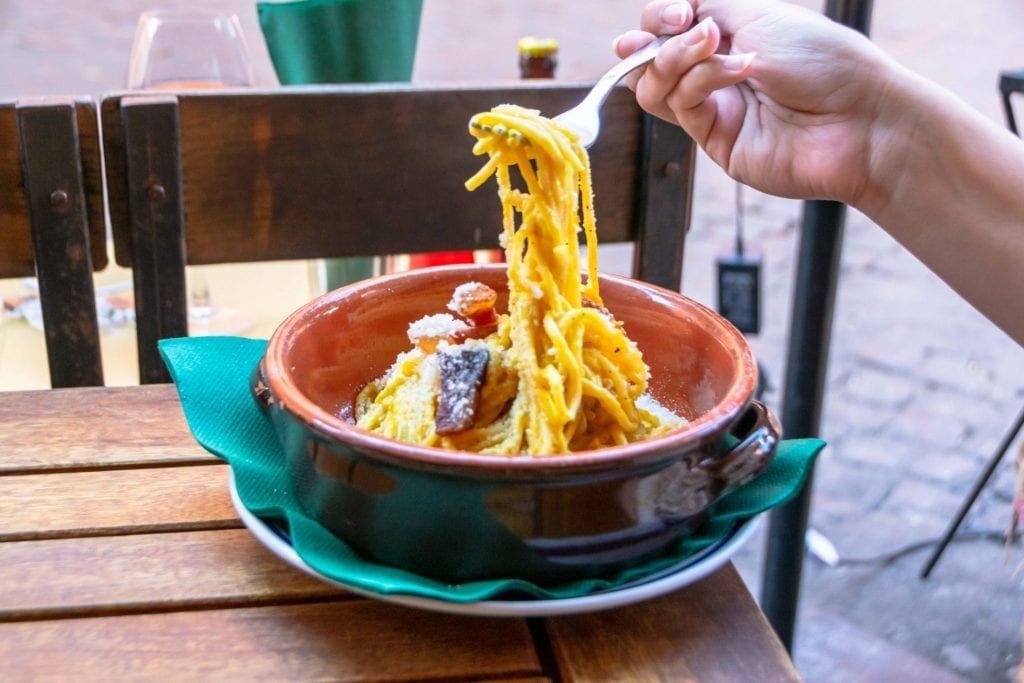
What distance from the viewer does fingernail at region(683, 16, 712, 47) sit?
93cm

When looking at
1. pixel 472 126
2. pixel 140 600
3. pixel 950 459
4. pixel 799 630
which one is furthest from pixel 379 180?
pixel 950 459

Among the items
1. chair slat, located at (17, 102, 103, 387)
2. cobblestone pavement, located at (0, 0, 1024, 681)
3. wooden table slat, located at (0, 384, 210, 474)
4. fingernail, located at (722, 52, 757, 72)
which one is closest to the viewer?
wooden table slat, located at (0, 384, 210, 474)

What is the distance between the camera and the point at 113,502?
2.54 ft

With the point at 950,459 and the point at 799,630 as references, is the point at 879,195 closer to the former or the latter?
the point at 799,630

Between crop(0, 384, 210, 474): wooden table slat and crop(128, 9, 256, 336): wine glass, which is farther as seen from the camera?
crop(128, 9, 256, 336): wine glass

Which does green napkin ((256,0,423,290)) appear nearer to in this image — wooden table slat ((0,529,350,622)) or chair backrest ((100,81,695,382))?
chair backrest ((100,81,695,382))

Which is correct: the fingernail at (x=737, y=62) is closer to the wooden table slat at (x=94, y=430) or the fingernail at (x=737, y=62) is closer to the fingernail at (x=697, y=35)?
the fingernail at (x=697, y=35)

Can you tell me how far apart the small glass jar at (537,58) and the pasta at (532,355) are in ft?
1.96

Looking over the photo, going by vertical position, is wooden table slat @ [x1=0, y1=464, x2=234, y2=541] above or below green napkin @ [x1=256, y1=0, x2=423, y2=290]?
below

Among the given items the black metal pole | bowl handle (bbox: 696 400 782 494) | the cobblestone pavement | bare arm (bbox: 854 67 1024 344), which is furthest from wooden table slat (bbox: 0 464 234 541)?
the cobblestone pavement

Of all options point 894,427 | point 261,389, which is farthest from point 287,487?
point 894,427

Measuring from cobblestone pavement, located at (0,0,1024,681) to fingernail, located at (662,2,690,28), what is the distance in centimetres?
69

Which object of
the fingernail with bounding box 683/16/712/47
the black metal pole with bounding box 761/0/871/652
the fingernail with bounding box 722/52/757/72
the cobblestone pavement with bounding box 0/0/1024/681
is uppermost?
the fingernail with bounding box 683/16/712/47

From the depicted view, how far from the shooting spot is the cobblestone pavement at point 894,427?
5.78 feet
